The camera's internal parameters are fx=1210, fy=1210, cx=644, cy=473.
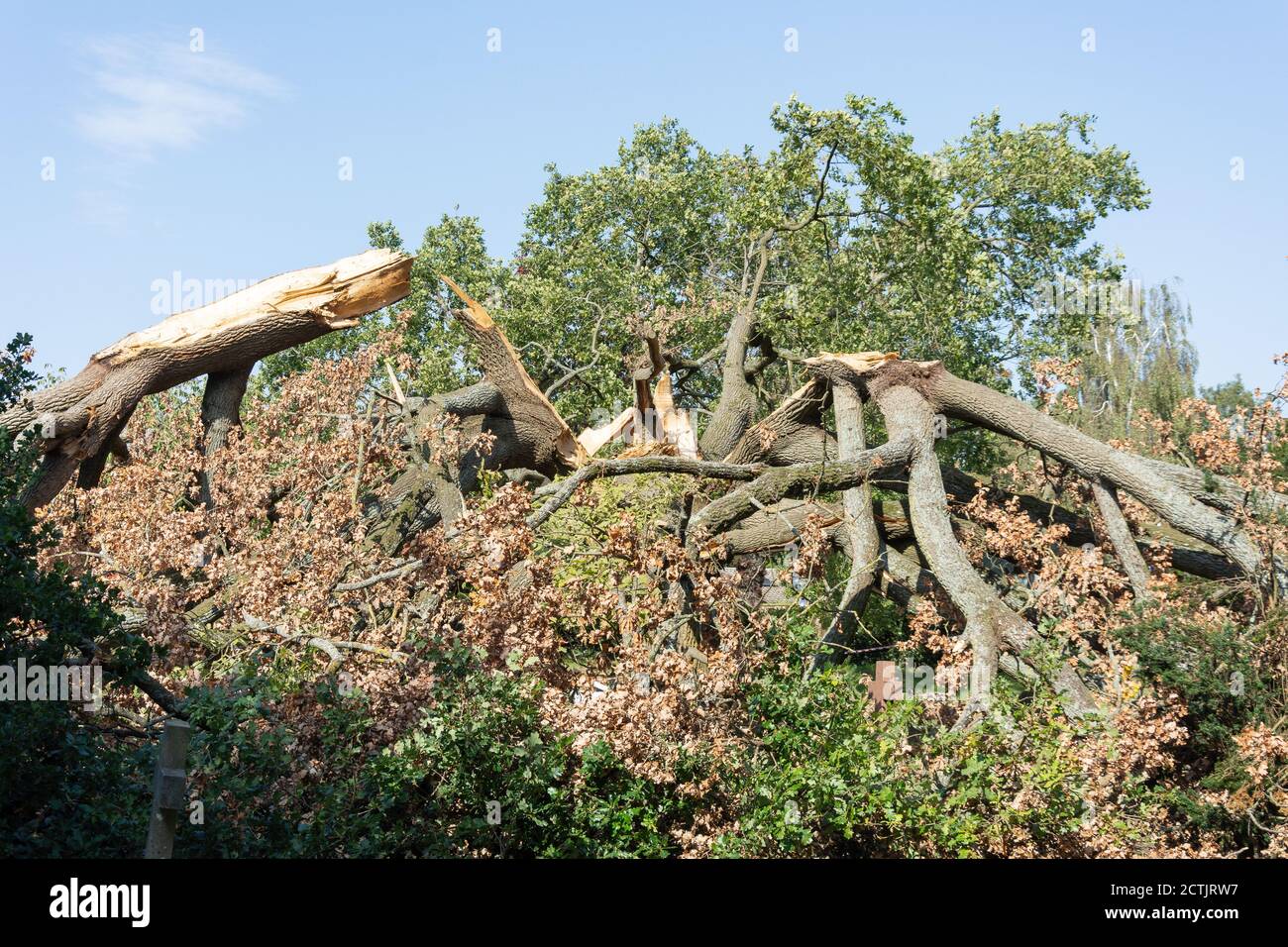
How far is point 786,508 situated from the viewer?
36.6ft

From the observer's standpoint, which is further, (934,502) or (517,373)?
(517,373)

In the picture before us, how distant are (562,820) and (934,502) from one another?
5617mm

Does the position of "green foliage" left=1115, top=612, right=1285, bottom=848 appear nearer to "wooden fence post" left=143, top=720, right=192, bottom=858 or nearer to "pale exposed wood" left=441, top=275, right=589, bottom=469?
"pale exposed wood" left=441, top=275, right=589, bottom=469

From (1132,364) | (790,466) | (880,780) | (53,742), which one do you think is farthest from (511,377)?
(1132,364)

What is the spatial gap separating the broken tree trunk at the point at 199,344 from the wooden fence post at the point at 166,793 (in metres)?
7.29

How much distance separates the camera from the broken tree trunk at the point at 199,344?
10.8m

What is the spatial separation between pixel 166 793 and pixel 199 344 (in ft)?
25.6

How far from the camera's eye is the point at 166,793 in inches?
166

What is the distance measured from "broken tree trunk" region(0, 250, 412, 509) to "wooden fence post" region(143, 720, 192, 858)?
23.9 feet

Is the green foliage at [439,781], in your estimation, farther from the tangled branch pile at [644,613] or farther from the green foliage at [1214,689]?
the green foliage at [1214,689]

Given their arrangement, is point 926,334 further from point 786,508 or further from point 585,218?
point 585,218

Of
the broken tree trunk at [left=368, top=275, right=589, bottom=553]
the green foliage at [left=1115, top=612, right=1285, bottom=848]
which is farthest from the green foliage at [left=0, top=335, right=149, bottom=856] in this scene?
the green foliage at [left=1115, top=612, right=1285, bottom=848]
